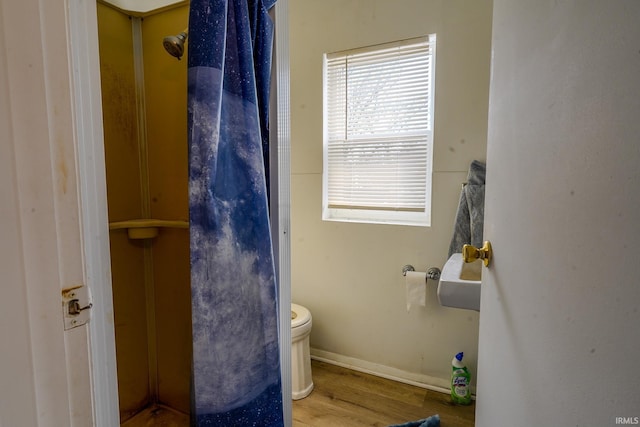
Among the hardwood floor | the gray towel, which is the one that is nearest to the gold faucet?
the gray towel

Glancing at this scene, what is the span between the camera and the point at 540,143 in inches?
21.2

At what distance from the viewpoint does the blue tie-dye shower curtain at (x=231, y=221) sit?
916mm

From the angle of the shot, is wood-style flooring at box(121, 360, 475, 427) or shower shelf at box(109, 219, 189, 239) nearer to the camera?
shower shelf at box(109, 219, 189, 239)

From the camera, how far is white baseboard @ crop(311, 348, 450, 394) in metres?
1.82

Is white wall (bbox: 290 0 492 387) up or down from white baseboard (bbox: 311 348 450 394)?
up

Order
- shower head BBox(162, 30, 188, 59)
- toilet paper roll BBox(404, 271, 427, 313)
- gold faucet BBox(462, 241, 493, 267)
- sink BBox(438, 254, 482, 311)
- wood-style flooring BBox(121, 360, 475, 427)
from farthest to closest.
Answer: toilet paper roll BBox(404, 271, 427, 313) < wood-style flooring BBox(121, 360, 475, 427) < sink BBox(438, 254, 482, 311) < shower head BBox(162, 30, 188, 59) < gold faucet BBox(462, 241, 493, 267)

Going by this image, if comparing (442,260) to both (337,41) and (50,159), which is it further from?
(50,159)

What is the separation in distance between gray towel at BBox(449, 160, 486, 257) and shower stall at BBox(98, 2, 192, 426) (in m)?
1.35

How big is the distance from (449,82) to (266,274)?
141 cm

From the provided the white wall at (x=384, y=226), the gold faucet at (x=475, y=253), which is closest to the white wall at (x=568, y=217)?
the gold faucet at (x=475, y=253)

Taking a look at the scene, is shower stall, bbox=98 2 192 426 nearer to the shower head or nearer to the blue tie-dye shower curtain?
the shower head

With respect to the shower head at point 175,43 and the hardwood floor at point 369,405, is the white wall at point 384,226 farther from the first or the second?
the shower head at point 175,43

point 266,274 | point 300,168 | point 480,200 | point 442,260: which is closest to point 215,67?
point 266,274

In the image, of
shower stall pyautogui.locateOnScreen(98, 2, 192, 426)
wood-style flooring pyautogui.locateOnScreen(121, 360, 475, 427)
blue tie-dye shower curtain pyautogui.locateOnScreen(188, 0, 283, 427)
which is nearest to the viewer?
blue tie-dye shower curtain pyautogui.locateOnScreen(188, 0, 283, 427)
